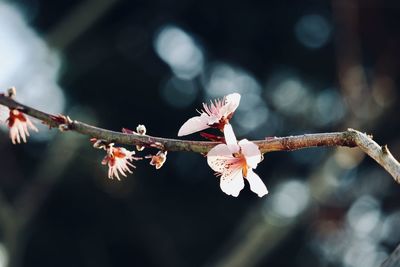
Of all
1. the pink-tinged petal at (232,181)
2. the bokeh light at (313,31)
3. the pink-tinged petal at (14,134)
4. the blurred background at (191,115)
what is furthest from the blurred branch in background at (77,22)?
the pink-tinged petal at (14,134)

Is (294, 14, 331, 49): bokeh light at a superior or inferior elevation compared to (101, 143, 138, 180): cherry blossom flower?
superior

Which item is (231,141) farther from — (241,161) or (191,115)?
(191,115)

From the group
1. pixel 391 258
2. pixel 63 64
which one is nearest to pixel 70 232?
pixel 63 64

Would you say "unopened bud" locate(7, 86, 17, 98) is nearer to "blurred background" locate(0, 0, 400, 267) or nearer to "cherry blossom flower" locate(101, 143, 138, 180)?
"cherry blossom flower" locate(101, 143, 138, 180)

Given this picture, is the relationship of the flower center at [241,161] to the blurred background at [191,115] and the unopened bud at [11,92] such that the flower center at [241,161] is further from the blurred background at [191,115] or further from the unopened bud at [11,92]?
the blurred background at [191,115]

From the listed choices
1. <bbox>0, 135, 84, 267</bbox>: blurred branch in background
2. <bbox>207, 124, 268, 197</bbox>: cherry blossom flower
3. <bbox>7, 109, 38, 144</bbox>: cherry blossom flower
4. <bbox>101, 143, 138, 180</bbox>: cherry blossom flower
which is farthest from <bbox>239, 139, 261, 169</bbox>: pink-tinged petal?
<bbox>0, 135, 84, 267</bbox>: blurred branch in background

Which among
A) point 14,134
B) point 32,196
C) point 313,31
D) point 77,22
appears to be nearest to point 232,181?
point 14,134
